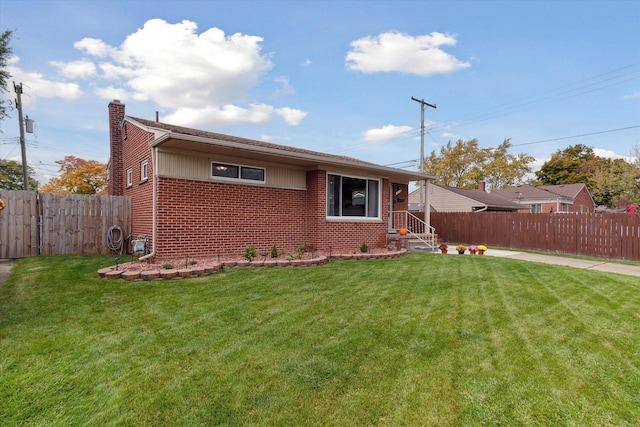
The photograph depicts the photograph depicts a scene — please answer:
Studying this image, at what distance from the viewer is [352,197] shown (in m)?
10.1

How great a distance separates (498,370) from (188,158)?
7.05 meters

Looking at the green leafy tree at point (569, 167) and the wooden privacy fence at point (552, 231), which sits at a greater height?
the green leafy tree at point (569, 167)

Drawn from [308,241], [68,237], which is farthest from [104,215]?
[308,241]

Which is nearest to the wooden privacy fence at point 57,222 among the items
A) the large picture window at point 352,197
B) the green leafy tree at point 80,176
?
the large picture window at point 352,197

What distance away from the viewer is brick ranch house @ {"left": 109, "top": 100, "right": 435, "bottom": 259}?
23.6ft

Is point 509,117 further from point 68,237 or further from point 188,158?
point 68,237

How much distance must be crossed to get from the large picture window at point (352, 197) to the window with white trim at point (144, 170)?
4806mm

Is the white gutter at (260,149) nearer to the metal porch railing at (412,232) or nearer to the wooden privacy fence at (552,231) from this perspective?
the metal porch railing at (412,232)

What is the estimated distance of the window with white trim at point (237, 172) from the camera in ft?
25.9

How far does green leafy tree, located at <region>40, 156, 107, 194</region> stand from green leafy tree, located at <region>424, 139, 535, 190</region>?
33.2 m

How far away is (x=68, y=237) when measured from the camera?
859cm

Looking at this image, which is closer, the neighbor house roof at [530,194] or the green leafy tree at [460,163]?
the neighbor house roof at [530,194]

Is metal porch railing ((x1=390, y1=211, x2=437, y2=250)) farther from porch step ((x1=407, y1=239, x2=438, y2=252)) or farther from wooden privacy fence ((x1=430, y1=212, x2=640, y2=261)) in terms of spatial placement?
wooden privacy fence ((x1=430, y1=212, x2=640, y2=261))

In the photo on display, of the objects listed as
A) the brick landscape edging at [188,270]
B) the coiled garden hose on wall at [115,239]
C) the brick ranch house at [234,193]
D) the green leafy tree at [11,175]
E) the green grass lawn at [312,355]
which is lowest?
the green grass lawn at [312,355]
